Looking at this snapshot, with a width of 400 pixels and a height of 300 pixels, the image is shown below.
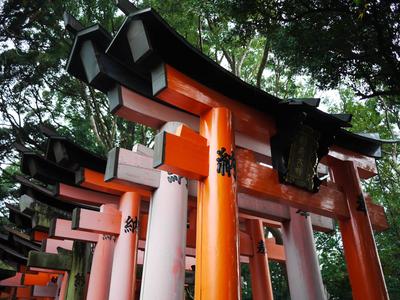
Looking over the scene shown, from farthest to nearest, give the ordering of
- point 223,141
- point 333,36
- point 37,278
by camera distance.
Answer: point 37,278 → point 333,36 → point 223,141

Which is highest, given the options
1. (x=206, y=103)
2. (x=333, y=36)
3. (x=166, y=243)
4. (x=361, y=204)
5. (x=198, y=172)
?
(x=333, y=36)

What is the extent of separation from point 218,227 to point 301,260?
11.7 feet

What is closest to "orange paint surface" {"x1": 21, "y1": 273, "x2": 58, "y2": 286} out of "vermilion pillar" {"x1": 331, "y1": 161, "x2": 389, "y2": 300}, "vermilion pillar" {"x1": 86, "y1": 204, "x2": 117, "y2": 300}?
"vermilion pillar" {"x1": 86, "y1": 204, "x2": 117, "y2": 300}

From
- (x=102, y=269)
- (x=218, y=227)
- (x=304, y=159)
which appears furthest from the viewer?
(x=102, y=269)

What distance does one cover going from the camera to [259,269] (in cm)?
770

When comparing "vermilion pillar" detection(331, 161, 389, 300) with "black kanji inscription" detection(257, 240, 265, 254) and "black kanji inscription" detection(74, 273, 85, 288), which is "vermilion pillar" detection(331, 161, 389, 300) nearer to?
"black kanji inscription" detection(257, 240, 265, 254)

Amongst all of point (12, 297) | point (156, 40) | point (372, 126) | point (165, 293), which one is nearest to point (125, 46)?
point (156, 40)

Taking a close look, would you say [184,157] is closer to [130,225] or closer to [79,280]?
[130,225]

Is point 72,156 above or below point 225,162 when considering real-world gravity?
above

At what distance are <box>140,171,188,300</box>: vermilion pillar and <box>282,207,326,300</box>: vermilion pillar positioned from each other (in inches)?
96.8

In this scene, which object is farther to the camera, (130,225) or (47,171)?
(47,171)

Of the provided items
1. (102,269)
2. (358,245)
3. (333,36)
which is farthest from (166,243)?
(333,36)

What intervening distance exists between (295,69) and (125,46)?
4.26 m

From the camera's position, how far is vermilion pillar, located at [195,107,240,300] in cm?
280
